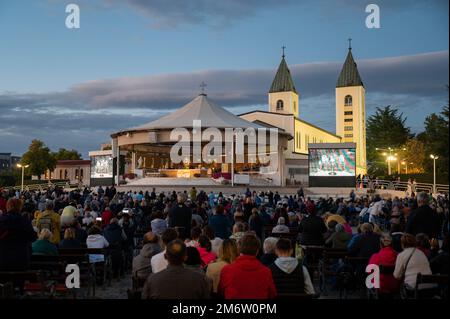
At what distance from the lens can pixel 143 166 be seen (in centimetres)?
4819

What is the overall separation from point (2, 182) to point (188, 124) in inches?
1367

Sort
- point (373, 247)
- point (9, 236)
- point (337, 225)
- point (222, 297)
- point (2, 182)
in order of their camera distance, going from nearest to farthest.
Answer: point (222, 297), point (9, 236), point (373, 247), point (337, 225), point (2, 182)

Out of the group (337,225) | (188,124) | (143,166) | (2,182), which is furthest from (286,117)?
(337,225)

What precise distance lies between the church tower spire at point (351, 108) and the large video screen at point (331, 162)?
4635 centimetres

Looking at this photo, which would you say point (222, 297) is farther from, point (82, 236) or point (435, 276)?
point (82, 236)

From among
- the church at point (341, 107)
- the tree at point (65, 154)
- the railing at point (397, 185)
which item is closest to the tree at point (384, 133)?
the church at point (341, 107)

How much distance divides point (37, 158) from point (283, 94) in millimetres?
33596

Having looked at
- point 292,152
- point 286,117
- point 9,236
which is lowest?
point 9,236

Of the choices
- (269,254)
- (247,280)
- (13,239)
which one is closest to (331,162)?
(269,254)

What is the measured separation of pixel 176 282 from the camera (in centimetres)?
389

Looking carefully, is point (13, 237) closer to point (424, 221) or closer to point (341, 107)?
point (424, 221)

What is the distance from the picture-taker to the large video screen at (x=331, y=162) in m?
30.3

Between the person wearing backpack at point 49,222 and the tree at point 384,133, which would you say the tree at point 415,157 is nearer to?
the tree at point 384,133
